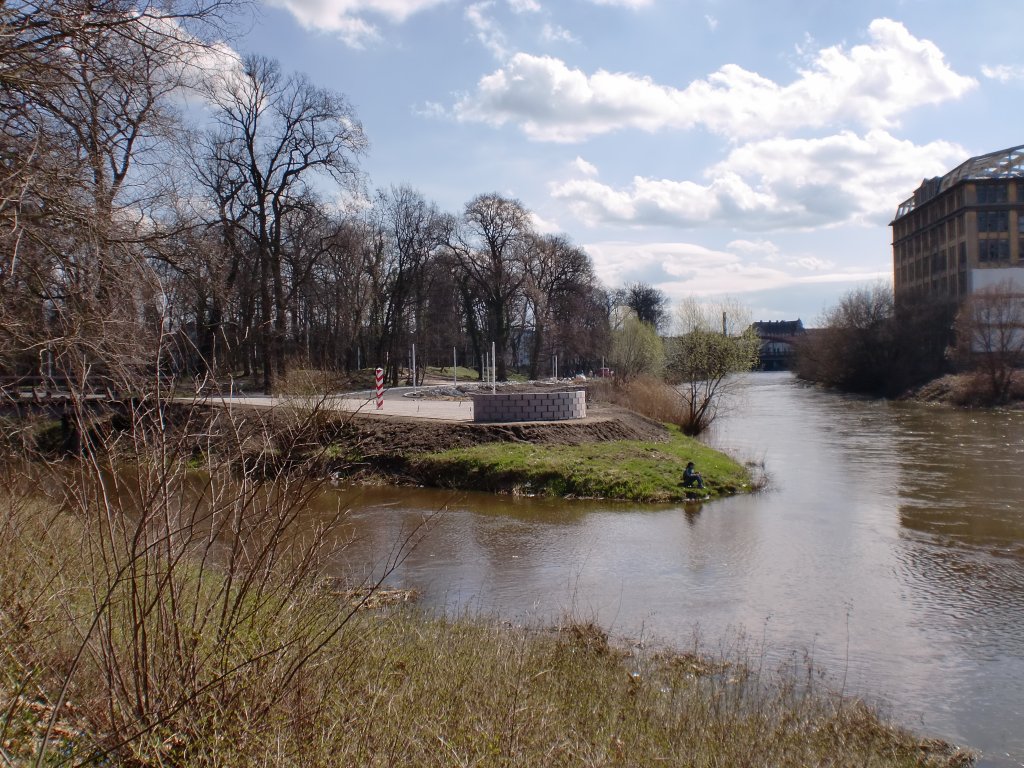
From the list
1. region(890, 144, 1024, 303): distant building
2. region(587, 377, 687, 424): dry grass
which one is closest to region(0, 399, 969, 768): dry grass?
region(587, 377, 687, 424): dry grass

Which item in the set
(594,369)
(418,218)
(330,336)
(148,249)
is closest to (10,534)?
(148,249)

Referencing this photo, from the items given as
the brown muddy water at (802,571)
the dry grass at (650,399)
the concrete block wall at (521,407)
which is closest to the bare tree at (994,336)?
the dry grass at (650,399)

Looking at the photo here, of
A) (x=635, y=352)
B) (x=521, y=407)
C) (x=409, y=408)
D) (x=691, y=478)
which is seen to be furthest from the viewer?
(x=635, y=352)

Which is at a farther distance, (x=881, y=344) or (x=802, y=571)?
(x=881, y=344)

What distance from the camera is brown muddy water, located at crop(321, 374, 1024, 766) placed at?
29.1ft

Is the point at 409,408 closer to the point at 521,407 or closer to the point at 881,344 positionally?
the point at 521,407

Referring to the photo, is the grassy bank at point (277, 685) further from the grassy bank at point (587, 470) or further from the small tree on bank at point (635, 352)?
the small tree on bank at point (635, 352)

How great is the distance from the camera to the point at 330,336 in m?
48.7

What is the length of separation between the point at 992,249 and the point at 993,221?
235 cm

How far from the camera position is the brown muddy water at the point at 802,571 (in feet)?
29.1

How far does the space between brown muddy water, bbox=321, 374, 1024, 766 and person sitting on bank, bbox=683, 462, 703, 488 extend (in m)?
1.06

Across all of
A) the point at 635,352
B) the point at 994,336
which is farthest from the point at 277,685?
the point at 994,336

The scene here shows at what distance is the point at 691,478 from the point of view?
777 inches

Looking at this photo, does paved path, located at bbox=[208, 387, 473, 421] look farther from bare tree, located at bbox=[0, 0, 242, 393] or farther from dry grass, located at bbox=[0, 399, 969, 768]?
dry grass, located at bbox=[0, 399, 969, 768]
